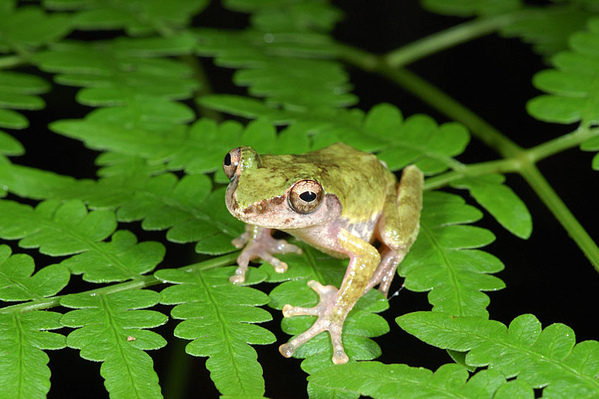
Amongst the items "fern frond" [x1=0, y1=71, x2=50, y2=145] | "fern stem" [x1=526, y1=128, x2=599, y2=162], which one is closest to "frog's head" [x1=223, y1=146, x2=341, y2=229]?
"fern frond" [x1=0, y1=71, x2=50, y2=145]

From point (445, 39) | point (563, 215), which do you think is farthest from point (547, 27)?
point (563, 215)

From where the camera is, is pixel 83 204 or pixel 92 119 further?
pixel 92 119

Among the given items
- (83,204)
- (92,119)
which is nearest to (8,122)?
(92,119)

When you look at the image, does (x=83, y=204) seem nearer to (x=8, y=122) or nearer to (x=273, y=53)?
(x=8, y=122)

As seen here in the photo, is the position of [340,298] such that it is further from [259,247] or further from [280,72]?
[280,72]

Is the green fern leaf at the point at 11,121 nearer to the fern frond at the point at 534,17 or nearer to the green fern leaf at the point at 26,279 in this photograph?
the green fern leaf at the point at 26,279
